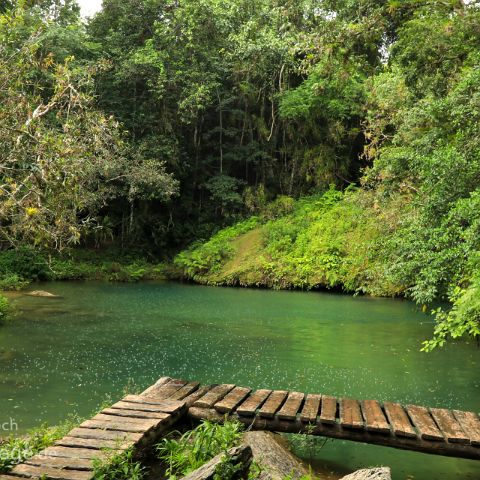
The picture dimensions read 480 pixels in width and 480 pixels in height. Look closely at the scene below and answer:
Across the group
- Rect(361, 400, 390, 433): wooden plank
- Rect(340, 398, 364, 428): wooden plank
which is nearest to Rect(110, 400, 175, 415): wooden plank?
Rect(340, 398, 364, 428): wooden plank

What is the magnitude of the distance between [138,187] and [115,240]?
488 centimetres

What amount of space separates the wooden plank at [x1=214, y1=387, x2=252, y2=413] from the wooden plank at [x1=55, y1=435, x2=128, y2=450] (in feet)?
4.23

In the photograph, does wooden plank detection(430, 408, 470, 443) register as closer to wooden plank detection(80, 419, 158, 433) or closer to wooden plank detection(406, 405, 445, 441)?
wooden plank detection(406, 405, 445, 441)

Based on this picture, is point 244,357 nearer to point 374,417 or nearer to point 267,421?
point 267,421

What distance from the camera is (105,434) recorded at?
423cm

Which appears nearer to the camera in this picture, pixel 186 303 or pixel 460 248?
pixel 460 248

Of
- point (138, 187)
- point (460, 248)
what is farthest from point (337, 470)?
point (138, 187)

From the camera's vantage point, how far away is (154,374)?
26.3 ft

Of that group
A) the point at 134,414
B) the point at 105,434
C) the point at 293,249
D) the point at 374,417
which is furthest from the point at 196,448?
the point at 293,249

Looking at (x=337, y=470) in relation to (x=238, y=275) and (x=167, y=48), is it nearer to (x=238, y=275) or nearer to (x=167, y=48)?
(x=238, y=275)

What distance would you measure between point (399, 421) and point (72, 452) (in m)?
2.78

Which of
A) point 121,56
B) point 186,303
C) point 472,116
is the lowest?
point 186,303

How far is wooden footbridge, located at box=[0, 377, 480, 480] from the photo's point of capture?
4.07m

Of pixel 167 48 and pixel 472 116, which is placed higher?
pixel 167 48
